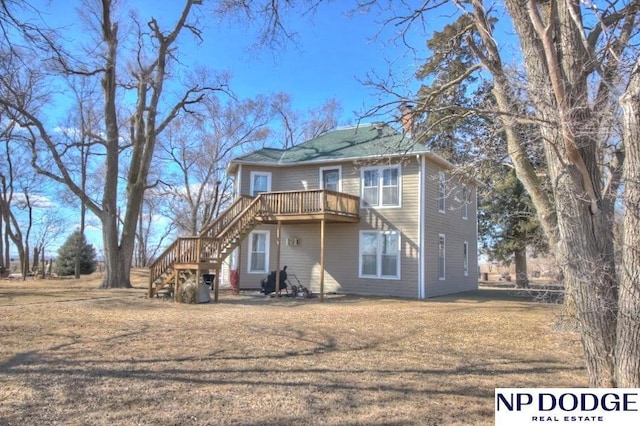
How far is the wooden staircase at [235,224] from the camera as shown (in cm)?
1411

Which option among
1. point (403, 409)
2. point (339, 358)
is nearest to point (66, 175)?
point (339, 358)

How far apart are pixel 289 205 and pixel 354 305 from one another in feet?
14.4

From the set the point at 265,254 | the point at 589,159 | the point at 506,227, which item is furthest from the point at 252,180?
the point at 589,159

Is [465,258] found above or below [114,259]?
above

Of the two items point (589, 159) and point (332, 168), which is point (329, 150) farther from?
point (589, 159)

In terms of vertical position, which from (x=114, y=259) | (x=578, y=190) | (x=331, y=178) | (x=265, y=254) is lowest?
(x=114, y=259)

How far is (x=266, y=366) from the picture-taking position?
610 cm

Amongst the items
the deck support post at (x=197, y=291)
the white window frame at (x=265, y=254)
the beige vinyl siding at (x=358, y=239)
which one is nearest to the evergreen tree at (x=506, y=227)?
the beige vinyl siding at (x=358, y=239)

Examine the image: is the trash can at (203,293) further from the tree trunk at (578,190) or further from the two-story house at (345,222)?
the tree trunk at (578,190)

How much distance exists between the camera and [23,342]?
733 cm

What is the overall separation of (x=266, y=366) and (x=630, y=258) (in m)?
4.17

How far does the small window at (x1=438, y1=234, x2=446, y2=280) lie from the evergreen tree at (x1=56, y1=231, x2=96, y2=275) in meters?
22.5

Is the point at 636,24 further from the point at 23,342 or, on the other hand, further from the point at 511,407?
the point at 23,342

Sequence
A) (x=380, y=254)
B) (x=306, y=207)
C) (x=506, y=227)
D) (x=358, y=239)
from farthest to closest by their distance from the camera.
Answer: (x=506, y=227) → (x=358, y=239) → (x=380, y=254) → (x=306, y=207)
